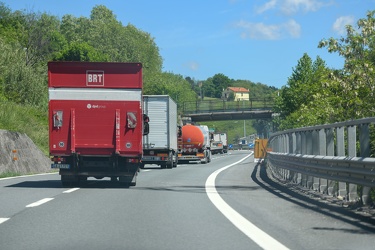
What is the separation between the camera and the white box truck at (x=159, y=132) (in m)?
34.0

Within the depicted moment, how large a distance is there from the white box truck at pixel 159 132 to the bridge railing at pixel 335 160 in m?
14.1

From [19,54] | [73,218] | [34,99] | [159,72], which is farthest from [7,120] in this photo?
[159,72]

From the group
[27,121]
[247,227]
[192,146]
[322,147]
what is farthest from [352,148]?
[192,146]

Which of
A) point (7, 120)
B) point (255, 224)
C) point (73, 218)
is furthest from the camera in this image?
point (7, 120)

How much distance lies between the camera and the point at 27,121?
39969mm

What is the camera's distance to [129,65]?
18109 millimetres

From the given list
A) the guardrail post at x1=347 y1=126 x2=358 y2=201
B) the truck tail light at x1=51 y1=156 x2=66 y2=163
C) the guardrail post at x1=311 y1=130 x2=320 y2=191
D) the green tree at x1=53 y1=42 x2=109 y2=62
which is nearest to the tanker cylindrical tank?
the truck tail light at x1=51 y1=156 x2=66 y2=163

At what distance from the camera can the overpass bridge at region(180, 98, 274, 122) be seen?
10038 centimetres

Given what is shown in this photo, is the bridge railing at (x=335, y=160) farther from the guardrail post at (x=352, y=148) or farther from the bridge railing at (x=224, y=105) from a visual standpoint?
the bridge railing at (x=224, y=105)

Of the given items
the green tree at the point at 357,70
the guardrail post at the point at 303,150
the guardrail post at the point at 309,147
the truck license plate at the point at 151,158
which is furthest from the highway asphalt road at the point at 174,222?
the truck license plate at the point at 151,158

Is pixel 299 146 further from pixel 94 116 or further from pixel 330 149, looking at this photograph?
pixel 94 116

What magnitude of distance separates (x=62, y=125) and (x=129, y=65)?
2.31 m

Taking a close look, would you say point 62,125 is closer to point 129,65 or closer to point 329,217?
point 129,65

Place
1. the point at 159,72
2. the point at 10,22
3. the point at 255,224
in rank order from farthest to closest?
the point at 159,72 → the point at 10,22 → the point at 255,224
